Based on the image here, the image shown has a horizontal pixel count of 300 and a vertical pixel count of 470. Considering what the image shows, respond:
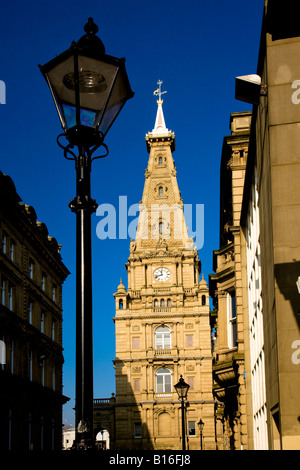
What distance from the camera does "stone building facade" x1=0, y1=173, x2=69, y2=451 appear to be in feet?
125

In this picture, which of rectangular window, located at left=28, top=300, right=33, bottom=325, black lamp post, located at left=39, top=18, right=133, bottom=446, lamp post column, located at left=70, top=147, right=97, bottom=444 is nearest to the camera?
lamp post column, located at left=70, top=147, right=97, bottom=444

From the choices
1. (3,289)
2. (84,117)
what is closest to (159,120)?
(3,289)

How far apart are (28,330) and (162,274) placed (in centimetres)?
5074

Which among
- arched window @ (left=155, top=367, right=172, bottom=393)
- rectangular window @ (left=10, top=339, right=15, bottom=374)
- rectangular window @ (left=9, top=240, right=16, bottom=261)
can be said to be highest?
rectangular window @ (left=9, top=240, right=16, bottom=261)

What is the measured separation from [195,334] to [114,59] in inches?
3245

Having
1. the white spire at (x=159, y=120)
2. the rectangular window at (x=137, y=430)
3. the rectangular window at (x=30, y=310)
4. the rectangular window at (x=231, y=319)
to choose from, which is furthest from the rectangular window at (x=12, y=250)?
the white spire at (x=159, y=120)

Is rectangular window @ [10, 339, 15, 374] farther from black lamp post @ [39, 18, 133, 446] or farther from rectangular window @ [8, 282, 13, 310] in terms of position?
black lamp post @ [39, 18, 133, 446]

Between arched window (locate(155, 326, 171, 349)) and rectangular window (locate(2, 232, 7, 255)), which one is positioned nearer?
rectangular window (locate(2, 232, 7, 255))

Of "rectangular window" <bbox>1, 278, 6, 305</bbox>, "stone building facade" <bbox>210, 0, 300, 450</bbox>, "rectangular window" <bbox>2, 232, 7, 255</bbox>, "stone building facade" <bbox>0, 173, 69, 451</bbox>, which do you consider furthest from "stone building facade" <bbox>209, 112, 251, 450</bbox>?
"rectangular window" <bbox>2, 232, 7, 255</bbox>

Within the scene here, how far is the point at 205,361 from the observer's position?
86.4 m

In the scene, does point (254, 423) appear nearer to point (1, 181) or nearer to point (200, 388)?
point (1, 181)

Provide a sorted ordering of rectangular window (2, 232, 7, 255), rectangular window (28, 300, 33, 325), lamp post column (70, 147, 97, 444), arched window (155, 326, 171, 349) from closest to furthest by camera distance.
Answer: lamp post column (70, 147, 97, 444) < rectangular window (2, 232, 7, 255) < rectangular window (28, 300, 33, 325) < arched window (155, 326, 171, 349)

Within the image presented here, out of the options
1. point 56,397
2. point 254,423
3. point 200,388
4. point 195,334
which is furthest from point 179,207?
point 254,423

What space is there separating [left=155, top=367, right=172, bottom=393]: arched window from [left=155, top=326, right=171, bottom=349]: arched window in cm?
316
